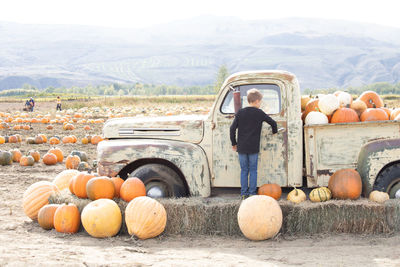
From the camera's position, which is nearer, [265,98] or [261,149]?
[261,149]

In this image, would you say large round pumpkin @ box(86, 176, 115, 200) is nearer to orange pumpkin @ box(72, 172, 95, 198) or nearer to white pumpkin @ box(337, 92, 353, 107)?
orange pumpkin @ box(72, 172, 95, 198)

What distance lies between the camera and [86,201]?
6059 millimetres

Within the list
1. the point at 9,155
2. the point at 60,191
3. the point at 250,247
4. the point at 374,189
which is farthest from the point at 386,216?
the point at 9,155

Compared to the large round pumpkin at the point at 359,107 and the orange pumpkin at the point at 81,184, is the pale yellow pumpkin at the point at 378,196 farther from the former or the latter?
the orange pumpkin at the point at 81,184

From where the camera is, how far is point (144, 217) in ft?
17.9

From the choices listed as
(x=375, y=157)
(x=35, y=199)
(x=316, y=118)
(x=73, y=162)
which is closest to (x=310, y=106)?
(x=316, y=118)

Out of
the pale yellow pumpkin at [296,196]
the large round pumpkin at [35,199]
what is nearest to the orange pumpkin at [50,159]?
the large round pumpkin at [35,199]

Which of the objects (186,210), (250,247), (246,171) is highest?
(246,171)

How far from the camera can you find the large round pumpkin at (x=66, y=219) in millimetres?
5777

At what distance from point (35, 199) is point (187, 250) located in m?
2.53

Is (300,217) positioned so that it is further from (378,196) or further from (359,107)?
(359,107)

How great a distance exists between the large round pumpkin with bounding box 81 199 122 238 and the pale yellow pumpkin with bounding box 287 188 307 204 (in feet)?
7.26

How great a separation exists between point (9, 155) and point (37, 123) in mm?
11686

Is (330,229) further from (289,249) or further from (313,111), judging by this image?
(313,111)
